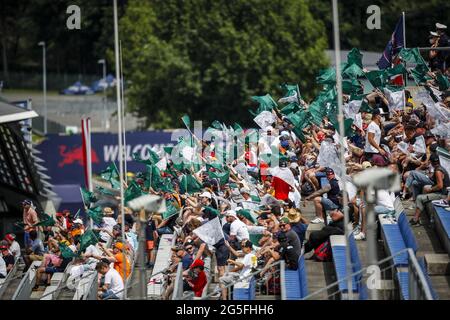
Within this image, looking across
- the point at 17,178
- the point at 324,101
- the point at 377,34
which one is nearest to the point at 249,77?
the point at 377,34

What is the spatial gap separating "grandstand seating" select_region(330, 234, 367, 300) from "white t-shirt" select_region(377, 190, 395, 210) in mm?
1186

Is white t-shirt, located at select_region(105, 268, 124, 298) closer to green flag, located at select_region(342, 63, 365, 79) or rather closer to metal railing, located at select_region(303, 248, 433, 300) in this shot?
metal railing, located at select_region(303, 248, 433, 300)

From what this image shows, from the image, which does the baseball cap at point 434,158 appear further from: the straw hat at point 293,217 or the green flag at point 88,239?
the green flag at point 88,239

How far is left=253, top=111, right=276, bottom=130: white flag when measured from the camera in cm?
3447

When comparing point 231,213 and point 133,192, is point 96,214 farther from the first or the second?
point 231,213

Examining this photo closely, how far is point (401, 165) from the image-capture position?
91.0ft

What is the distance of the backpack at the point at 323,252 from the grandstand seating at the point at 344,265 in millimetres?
174

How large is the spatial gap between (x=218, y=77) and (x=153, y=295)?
62227mm

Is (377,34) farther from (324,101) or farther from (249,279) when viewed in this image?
(249,279)

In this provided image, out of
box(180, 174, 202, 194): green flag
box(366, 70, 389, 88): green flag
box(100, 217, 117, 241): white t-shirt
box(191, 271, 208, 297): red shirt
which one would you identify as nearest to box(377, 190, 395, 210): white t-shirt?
box(191, 271, 208, 297): red shirt

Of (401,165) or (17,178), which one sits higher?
(401,165)

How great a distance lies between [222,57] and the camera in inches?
3479

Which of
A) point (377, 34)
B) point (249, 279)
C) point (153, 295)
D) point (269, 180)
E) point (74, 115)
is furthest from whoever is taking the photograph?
point (74, 115)

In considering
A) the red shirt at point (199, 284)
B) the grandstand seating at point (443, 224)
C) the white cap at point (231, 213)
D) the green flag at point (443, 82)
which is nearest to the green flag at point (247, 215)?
the white cap at point (231, 213)
